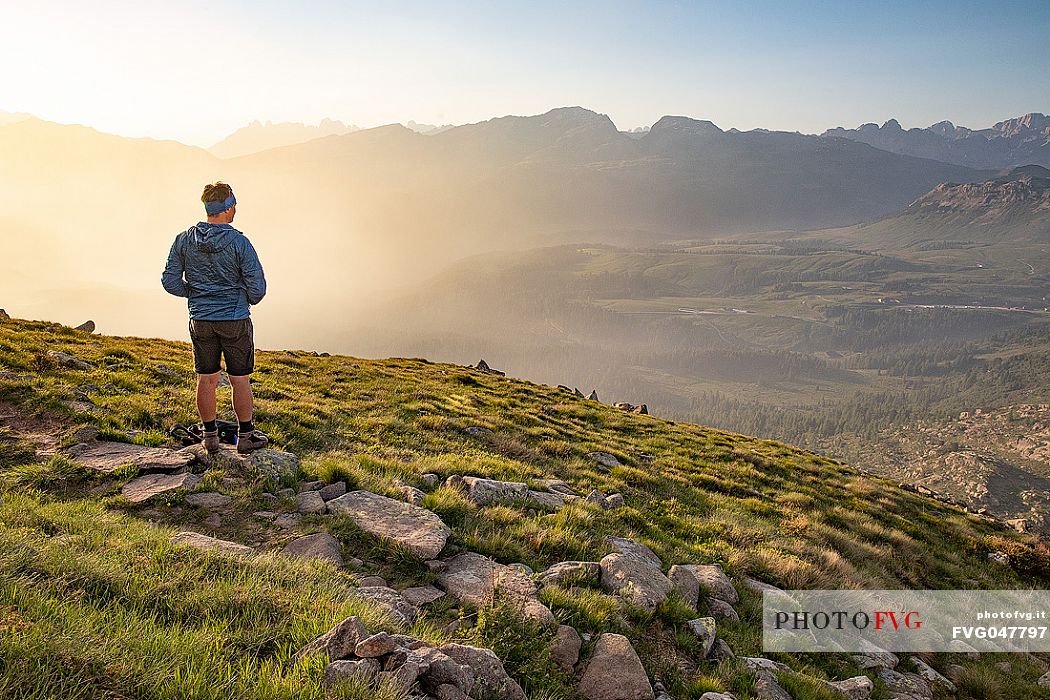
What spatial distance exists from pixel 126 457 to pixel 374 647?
265 inches

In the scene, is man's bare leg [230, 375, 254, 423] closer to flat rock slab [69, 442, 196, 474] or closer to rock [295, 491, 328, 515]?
flat rock slab [69, 442, 196, 474]

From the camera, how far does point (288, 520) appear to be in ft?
22.0

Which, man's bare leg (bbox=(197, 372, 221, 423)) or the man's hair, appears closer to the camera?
the man's hair

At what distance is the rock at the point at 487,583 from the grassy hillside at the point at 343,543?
230mm

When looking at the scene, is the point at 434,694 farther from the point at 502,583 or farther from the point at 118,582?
the point at 118,582

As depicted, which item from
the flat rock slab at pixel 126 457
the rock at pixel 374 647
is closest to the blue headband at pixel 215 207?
the flat rock slab at pixel 126 457

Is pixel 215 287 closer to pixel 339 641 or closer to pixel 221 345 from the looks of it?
pixel 221 345

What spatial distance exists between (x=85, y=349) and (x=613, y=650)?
64.5 ft

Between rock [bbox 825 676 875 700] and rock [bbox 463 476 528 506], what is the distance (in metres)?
5.07

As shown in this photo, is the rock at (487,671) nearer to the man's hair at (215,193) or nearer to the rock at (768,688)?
the rock at (768,688)

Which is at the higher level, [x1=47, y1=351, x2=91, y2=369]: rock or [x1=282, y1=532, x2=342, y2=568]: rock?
[x1=47, y1=351, x2=91, y2=369]: rock

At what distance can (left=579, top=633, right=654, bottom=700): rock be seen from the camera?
4738mm

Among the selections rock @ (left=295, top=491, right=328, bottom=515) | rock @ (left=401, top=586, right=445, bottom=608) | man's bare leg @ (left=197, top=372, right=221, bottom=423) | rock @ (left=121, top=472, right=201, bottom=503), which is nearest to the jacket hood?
man's bare leg @ (left=197, top=372, right=221, bottom=423)

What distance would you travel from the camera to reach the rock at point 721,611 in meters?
6.79
